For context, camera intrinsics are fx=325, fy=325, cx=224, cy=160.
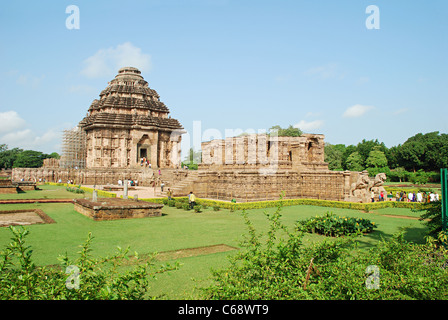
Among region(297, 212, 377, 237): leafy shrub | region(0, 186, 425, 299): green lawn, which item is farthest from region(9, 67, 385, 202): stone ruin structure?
region(0, 186, 425, 299): green lawn

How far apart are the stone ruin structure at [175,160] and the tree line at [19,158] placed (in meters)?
38.2

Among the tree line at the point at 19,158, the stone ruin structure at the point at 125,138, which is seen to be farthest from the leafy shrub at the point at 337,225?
the tree line at the point at 19,158

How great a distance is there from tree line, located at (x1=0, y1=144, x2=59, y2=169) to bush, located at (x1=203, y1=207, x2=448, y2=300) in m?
88.1

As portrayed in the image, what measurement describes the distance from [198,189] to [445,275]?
20563 mm

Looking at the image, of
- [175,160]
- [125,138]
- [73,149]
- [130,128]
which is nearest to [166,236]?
[125,138]

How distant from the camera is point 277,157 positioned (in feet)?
80.3

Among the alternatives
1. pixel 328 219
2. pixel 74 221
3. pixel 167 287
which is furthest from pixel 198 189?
pixel 167 287

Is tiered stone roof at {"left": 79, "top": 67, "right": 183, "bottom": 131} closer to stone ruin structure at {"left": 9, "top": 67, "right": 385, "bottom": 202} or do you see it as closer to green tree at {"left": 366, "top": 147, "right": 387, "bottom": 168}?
stone ruin structure at {"left": 9, "top": 67, "right": 385, "bottom": 202}

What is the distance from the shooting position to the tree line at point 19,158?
79.3 meters

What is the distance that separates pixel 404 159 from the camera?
189ft

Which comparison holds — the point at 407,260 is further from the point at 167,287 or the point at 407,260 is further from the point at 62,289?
the point at 62,289

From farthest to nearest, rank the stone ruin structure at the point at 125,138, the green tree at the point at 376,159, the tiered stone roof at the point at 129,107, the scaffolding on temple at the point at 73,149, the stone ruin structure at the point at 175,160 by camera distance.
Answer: the green tree at the point at 376,159, the scaffolding on temple at the point at 73,149, the tiered stone roof at the point at 129,107, the stone ruin structure at the point at 125,138, the stone ruin structure at the point at 175,160

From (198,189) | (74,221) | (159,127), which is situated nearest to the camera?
(74,221)

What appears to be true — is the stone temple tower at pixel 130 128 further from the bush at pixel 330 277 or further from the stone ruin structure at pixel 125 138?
the bush at pixel 330 277
